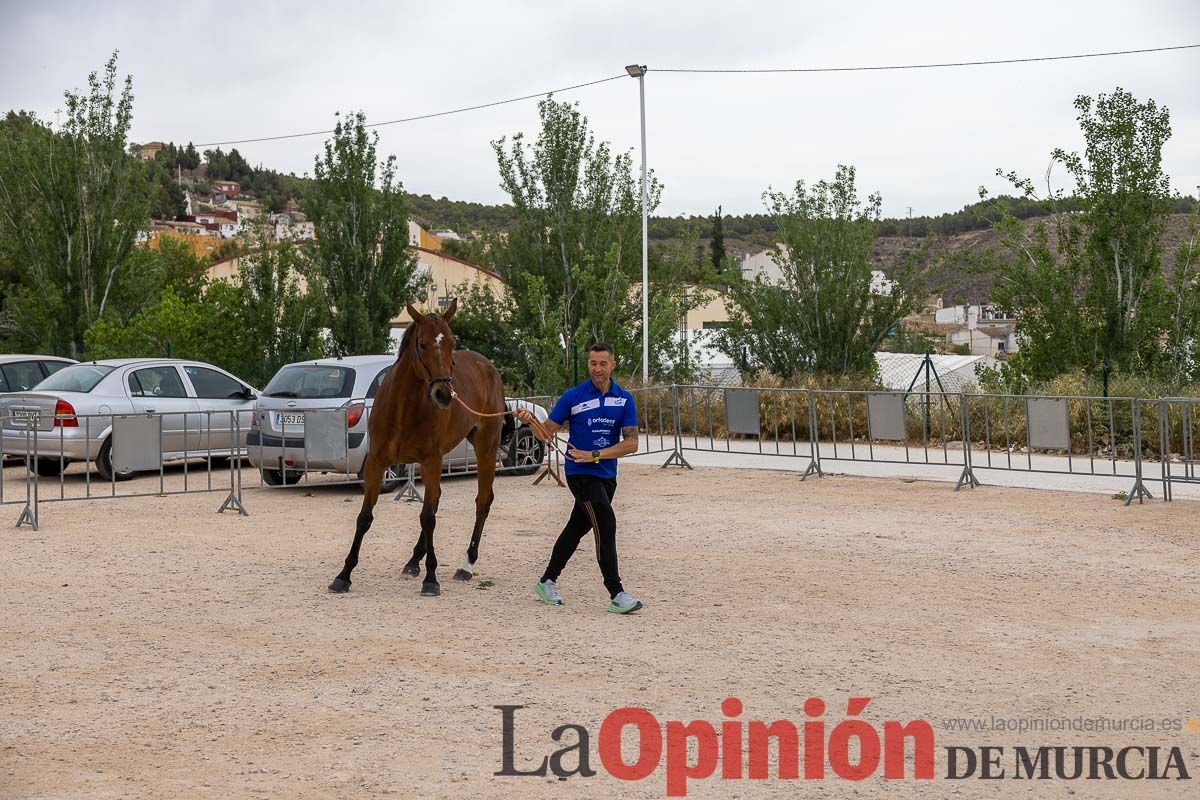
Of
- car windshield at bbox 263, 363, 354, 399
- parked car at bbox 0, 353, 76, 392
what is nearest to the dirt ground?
car windshield at bbox 263, 363, 354, 399

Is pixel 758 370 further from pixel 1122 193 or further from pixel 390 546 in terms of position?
Answer: pixel 390 546

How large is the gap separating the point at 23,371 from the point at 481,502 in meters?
12.4

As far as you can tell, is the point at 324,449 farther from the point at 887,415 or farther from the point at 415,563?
the point at 887,415

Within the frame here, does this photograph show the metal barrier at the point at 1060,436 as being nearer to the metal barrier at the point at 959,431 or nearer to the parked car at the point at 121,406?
the metal barrier at the point at 959,431

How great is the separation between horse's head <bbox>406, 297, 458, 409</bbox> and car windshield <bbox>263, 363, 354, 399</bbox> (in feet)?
20.9

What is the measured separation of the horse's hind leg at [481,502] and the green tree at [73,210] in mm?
20646

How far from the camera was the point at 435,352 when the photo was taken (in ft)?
32.1

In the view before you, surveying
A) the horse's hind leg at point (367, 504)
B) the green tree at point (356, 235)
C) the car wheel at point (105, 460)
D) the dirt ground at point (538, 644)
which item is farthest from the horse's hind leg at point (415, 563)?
the green tree at point (356, 235)

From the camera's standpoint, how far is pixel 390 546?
12.4m

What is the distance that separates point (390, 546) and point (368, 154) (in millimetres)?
20002

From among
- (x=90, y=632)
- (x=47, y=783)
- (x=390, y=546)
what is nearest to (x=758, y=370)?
(x=390, y=546)

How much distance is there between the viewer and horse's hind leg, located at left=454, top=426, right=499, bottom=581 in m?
10.7

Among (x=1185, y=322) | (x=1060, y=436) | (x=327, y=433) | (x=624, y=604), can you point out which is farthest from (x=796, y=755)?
(x=1185, y=322)

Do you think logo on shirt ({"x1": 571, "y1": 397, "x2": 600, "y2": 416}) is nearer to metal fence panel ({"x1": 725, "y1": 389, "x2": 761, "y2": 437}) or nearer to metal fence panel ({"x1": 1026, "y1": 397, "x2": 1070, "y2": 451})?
metal fence panel ({"x1": 1026, "y1": 397, "x2": 1070, "y2": 451})
